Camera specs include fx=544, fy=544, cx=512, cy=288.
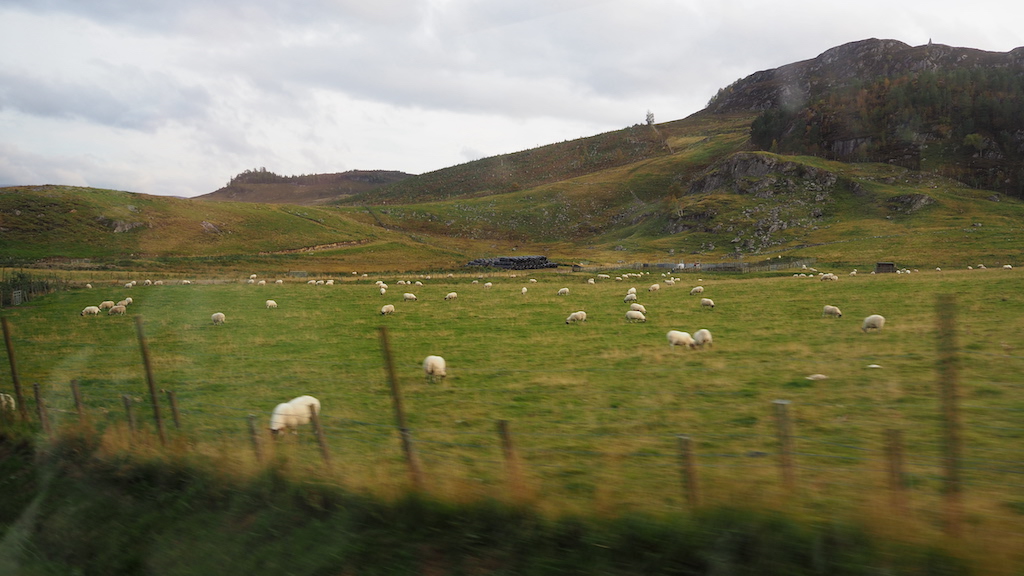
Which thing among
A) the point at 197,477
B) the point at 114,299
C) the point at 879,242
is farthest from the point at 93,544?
the point at 879,242

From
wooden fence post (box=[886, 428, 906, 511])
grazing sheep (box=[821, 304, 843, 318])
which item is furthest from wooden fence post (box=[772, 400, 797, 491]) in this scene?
grazing sheep (box=[821, 304, 843, 318])

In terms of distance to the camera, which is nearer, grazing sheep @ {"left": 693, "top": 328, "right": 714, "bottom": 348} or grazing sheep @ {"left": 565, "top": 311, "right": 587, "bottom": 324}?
grazing sheep @ {"left": 693, "top": 328, "right": 714, "bottom": 348}

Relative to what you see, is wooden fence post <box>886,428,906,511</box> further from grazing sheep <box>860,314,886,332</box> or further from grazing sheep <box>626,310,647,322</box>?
grazing sheep <box>626,310,647,322</box>

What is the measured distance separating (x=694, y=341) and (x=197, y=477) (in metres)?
15.5

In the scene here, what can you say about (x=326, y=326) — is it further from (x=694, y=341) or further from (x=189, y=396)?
(x=694, y=341)

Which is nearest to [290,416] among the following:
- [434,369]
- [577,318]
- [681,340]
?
[434,369]

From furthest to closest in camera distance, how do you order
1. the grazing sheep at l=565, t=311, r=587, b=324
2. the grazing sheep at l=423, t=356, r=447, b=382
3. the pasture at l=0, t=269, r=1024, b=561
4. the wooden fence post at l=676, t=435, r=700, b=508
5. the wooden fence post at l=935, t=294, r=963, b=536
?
1. the grazing sheep at l=565, t=311, r=587, b=324
2. the grazing sheep at l=423, t=356, r=447, b=382
3. the pasture at l=0, t=269, r=1024, b=561
4. the wooden fence post at l=676, t=435, r=700, b=508
5. the wooden fence post at l=935, t=294, r=963, b=536

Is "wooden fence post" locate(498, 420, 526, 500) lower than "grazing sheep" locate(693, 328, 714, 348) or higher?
higher

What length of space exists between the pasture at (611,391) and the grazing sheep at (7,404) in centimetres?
84

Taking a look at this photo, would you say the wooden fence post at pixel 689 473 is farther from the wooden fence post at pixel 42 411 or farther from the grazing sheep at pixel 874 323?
the grazing sheep at pixel 874 323

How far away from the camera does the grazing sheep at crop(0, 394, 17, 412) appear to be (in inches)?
479

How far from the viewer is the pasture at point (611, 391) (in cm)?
685

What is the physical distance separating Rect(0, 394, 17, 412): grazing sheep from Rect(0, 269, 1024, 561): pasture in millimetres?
837

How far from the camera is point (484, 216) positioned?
16762cm
